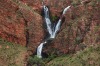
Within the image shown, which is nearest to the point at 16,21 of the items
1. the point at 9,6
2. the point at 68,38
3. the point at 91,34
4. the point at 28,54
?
the point at 9,6

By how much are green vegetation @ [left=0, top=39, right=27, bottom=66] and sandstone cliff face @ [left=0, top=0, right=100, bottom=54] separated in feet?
3.55

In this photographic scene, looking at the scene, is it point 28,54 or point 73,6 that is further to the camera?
point 73,6

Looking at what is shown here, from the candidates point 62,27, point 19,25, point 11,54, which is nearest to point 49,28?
point 62,27

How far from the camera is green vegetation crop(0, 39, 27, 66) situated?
111ft

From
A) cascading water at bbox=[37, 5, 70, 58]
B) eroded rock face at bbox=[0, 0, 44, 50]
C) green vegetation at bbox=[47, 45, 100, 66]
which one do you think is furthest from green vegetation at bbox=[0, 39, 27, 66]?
green vegetation at bbox=[47, 45, 100, 66]

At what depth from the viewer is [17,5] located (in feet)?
128

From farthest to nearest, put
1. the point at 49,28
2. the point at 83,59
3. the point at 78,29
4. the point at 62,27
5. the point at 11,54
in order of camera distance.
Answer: the point at 49,28 → the point at 62,27 → the point at 78,29 → the point at 11,54 → the point at 83,59

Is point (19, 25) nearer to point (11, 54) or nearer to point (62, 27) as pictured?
point (11, 54)

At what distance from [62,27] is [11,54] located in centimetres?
812

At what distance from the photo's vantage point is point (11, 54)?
115 ft

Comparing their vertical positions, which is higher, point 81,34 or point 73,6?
point 73,6

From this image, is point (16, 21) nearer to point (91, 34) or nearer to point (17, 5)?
point (17, 5)

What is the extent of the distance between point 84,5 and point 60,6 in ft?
13.3

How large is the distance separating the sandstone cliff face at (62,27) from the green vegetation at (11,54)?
1081 mm
